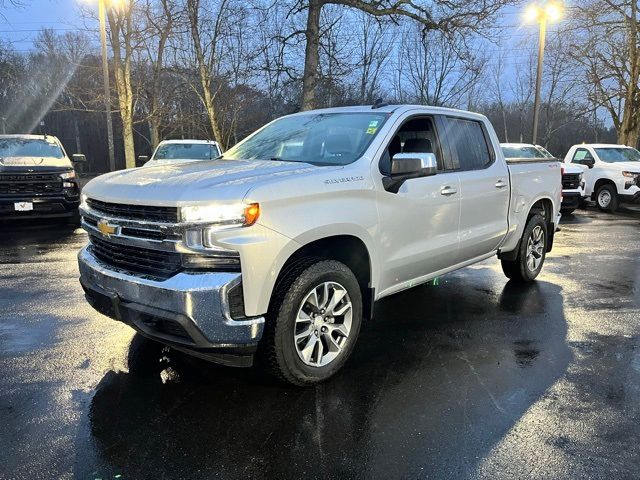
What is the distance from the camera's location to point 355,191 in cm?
368

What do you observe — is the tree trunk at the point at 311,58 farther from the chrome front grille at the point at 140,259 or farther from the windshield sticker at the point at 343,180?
the chrome front grille at the point at 140,259

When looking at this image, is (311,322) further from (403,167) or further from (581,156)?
(581,156)

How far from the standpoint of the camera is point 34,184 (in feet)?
33.4

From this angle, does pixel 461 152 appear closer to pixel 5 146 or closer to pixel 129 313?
pixel 129 313

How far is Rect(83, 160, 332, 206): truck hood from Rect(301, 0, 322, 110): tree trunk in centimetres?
1478

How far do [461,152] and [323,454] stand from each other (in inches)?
128

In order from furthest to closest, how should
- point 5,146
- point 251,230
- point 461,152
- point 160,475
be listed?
point 5,146 → point 461,152 → point 251,230 → point 160,475

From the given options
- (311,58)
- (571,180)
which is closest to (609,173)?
(571,180)

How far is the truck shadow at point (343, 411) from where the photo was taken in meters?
2.76

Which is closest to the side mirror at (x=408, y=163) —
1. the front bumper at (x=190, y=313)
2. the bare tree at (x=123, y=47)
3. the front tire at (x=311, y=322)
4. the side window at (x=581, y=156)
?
the front tire at (x=311, y=322)

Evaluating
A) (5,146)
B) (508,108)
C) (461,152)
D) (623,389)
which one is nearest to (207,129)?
(5,146)

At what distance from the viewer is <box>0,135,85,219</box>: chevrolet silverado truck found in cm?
995

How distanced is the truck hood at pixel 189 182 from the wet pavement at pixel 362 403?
4.32ft

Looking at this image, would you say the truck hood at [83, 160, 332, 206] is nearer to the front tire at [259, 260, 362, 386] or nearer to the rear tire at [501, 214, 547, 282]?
the front tire at [259, 260, 362, 386]
